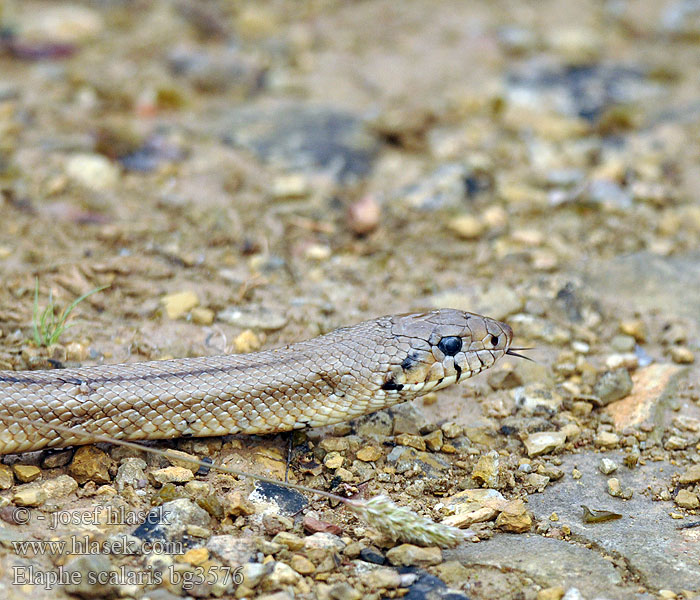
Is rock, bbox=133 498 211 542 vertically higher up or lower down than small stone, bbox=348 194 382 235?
lower down

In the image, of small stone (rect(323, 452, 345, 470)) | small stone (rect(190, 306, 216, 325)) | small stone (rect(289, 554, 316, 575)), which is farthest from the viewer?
small stone (rect(190, 306, 216, 325))

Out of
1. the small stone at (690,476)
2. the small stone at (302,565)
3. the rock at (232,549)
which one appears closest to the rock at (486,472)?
the small stone at (690,476)

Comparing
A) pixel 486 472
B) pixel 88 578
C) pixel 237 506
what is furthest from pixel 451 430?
pixel 88 578

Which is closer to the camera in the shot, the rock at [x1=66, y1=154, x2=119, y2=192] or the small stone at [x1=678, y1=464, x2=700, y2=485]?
the small stone at [x1=678, y1=464, x2=700, y2=485]

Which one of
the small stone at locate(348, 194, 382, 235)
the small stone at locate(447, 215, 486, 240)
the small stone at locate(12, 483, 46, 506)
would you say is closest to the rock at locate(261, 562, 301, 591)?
the small stone at locate(12, 483, 46, 506)

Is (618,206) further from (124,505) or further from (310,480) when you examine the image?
(124,505)

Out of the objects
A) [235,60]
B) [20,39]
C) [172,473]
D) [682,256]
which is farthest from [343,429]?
[20,39]

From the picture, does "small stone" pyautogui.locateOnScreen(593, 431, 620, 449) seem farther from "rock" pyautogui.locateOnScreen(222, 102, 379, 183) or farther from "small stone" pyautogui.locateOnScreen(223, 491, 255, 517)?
"rock" pyautogui.locateOnScreen(222, 102, 379, 183)
